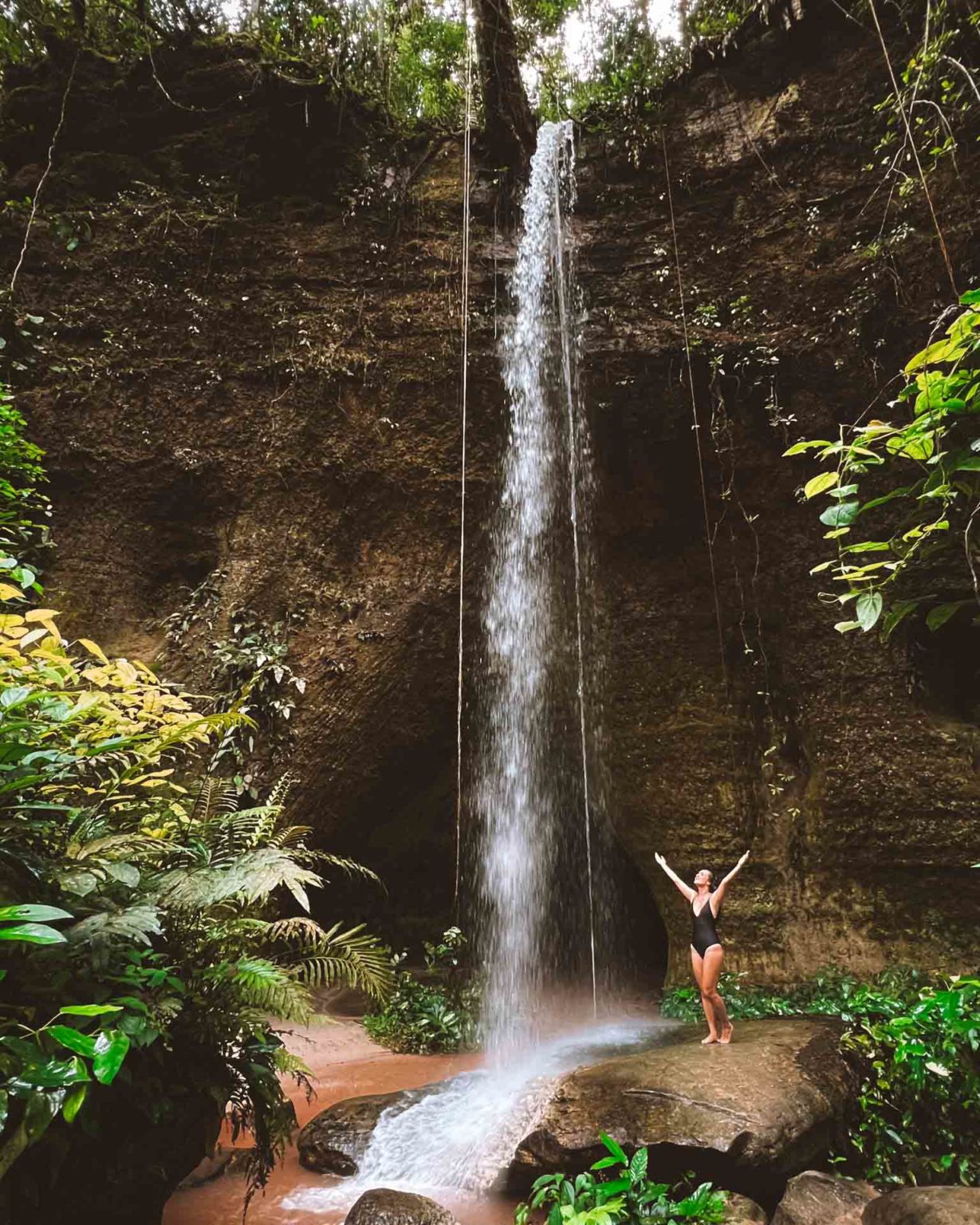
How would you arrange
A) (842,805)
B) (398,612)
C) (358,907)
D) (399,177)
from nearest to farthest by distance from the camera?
(842,805) → (398,612) → (399,177) → (358,907)

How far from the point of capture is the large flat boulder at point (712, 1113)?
3260 millimetres

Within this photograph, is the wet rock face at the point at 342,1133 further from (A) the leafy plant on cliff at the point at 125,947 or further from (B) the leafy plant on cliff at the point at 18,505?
(B) the leafy plant on cliff at the point at 18,505

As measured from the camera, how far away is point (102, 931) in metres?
2.26

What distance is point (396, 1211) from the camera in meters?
3.11

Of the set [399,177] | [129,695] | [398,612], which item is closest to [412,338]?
[399,177]

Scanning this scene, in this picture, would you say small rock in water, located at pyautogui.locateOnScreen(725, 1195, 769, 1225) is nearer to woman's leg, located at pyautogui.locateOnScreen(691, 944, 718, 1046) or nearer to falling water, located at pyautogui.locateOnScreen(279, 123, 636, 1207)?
woman's leg, located at pyautogui.locateOnScreen(691, 944, 718, 1046)

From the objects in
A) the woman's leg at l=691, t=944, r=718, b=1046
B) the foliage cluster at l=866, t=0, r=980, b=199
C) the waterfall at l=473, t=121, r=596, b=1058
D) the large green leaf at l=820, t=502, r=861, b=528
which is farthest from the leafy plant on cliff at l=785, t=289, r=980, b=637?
the waterfall at l=473, t=121, r=596, b=1058

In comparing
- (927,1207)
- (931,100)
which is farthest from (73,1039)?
(931,100)

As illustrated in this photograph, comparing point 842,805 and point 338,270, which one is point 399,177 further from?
point 842,805

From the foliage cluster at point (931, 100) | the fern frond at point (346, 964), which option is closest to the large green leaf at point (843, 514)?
the fern frond at point (346, 964)

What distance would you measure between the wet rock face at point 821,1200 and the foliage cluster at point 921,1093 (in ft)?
0.66

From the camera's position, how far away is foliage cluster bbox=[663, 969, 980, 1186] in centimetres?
343

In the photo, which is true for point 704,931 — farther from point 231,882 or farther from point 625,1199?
point 231,882

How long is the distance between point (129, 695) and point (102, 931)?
116 centimetres
